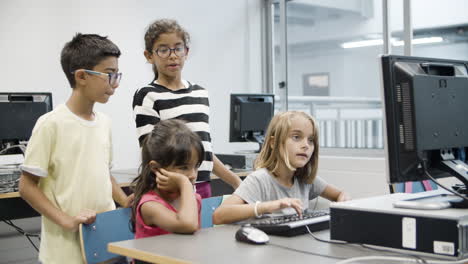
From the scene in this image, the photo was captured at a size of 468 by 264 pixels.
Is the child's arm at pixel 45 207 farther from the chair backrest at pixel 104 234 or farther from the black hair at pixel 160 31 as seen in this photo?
the black hair at pixel 160 31

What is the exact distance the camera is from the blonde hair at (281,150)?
2068 mm

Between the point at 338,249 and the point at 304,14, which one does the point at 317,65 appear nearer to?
the point at 304,14

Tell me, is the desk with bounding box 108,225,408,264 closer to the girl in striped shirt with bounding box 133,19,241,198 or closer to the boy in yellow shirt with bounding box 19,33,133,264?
the boy in yellow shirt with bounding box 19,33,133,264

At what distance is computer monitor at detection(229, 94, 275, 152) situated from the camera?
13.8ft

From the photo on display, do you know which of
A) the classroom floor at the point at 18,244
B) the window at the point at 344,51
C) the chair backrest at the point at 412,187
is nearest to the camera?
the chair backrest at the point at 412,187

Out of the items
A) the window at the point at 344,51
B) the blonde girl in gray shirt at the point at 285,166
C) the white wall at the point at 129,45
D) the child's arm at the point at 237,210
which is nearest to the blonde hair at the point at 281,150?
the blonde girl in gray shirt at the point at 285,166

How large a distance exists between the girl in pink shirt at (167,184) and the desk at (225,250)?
7 cm

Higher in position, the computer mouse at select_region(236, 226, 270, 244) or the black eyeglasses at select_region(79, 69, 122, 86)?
the black eyeglasses at select_region(79, 69, 122, 86)

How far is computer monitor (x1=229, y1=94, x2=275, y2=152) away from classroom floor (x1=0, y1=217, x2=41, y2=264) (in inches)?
59.4

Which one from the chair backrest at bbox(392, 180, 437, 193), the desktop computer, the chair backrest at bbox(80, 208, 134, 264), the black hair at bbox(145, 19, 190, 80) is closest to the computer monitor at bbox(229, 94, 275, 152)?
the chair backrest at bbox(392, 180, 437, 193)

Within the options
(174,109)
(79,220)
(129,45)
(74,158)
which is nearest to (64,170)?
(74,158)

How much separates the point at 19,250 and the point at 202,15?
2724 millimetres

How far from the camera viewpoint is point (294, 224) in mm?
1645

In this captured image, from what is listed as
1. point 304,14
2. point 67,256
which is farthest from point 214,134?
point 67,256
